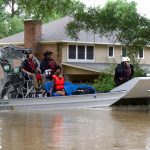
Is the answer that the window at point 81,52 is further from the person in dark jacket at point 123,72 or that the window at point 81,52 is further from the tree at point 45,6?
the person in dark jacket at point 123,72

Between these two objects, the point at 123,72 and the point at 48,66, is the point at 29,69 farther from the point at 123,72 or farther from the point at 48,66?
the point at 123,72

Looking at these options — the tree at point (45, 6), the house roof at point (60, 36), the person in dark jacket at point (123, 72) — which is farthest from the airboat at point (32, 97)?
the house roof at point (60, 36)

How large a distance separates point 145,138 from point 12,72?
9486 mm

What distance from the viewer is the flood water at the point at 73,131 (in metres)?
10.7

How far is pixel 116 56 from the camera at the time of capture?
3903 cm

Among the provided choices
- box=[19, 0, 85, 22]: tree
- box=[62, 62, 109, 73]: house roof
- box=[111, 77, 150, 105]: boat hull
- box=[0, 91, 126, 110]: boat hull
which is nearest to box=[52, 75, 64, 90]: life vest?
box=[0, 91, 126, 110]: boat hull

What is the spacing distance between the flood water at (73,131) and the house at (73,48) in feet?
55.0

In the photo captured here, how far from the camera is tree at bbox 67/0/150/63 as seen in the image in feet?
91.2

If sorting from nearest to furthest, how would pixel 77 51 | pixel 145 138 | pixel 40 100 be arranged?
pixel 145 138 → pixel 40 100 → pixel 77 51

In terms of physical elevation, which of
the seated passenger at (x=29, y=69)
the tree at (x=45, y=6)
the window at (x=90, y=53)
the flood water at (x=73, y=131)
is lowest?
the flood water at (x=73, y=131)

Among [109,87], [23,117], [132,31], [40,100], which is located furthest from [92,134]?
[132,31]

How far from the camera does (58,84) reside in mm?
20203

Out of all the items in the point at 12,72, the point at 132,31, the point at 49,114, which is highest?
the point at 132,31

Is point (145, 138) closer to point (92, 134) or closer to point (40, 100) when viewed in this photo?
point (92, 134)
